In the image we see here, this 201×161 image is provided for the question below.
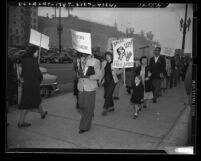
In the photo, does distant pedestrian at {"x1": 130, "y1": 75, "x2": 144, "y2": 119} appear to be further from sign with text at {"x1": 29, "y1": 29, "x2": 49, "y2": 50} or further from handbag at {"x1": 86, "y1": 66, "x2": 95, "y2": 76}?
sign with text at {"x1": 29, "y1": 29, "x2": 49, "y2": 50}

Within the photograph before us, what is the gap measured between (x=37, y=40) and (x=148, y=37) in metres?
2.11

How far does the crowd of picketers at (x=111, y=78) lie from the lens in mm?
5516

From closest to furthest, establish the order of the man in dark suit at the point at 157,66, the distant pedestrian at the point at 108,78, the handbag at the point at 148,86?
the distant pedestrian at the point at 108,78 → the handbag at the point at 148,86 → the man in dark suit at the point at 157,66

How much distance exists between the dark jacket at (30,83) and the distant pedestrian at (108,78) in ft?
5.28

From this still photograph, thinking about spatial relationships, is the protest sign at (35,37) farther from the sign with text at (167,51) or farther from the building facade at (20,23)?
the sign with text at (167,51)

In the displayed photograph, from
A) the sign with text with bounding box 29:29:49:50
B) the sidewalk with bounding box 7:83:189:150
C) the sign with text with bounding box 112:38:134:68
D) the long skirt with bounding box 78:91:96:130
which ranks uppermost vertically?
the sign with text with bounding box 29:29:49:50

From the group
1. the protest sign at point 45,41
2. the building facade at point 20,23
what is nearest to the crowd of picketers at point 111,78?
the protest sign at point 45,41

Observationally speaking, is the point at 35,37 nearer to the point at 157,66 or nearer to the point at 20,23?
the point at 20,23

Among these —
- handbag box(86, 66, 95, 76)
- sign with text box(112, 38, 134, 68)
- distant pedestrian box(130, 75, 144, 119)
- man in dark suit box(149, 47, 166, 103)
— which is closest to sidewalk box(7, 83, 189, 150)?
distant pedestrian box(130, 75, 144, 119)

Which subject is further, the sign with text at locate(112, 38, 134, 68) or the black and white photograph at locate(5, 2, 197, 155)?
the sign with text at locate(112, 38, 134, 68)

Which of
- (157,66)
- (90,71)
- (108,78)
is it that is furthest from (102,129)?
(157,66)

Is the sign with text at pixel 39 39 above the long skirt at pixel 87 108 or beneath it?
above

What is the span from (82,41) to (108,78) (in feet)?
5.72

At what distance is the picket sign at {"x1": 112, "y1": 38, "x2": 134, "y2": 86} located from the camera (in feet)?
18.0
